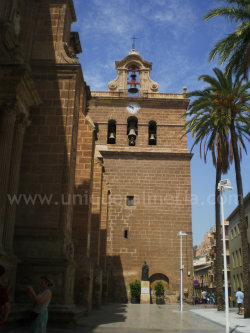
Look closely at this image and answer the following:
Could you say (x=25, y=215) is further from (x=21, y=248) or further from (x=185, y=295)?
(x=185, y=295)

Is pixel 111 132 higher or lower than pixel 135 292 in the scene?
higher

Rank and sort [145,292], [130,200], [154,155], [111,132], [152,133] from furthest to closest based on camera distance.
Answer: [111,132]
[152,133]
[154,155]
[130,200]
[145,292]

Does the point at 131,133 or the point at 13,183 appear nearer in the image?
the point at 13,183

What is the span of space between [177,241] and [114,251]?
4399mm

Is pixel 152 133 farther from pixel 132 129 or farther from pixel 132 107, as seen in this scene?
pixel 132 107

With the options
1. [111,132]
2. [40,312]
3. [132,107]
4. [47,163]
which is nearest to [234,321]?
[47,163]

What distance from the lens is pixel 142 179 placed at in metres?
27.8

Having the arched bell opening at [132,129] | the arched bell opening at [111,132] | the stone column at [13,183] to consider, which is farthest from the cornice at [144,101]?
the stone column at [13,183]

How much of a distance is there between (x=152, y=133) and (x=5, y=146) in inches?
830

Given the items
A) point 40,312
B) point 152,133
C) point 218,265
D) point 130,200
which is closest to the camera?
point 40,312

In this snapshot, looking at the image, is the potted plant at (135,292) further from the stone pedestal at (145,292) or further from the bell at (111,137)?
the bell at (111,137)

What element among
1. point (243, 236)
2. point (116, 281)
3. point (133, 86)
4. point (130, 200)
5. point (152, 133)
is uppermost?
point (133, 86)

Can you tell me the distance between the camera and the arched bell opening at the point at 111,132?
29214mm

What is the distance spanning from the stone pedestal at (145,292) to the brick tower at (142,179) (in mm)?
955
